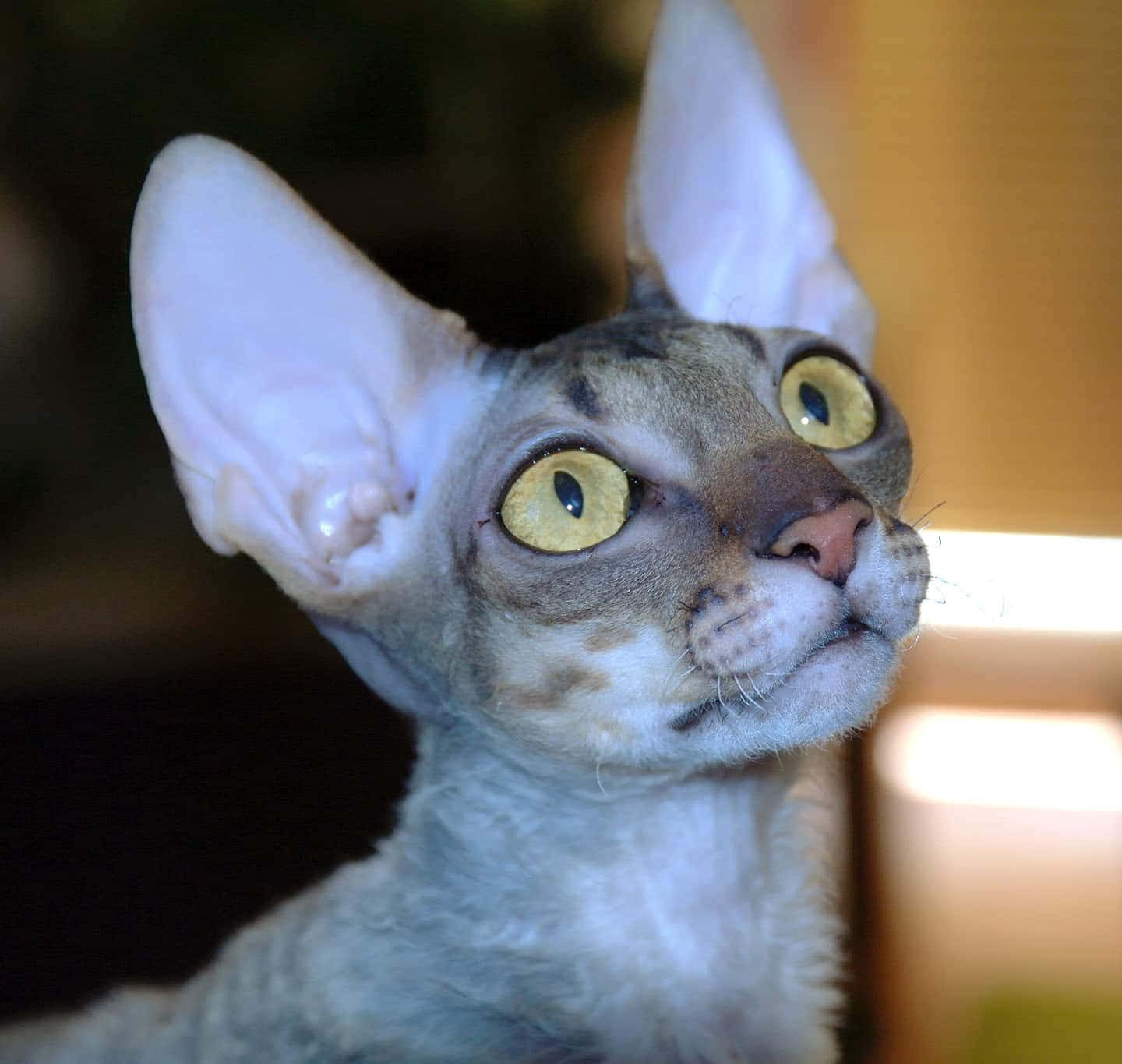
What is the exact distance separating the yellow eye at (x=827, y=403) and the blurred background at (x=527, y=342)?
11 cm

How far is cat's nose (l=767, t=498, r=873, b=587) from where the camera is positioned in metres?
0.59

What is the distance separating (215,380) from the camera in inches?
26.6

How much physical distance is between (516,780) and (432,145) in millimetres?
721

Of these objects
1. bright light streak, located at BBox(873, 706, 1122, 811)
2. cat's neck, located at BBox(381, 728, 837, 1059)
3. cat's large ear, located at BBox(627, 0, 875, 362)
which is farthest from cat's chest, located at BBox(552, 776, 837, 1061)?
bright light streak, located at BBox(873, 706, 1122, 811)

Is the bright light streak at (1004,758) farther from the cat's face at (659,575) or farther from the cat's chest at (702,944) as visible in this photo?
the cat's face at (659,575)

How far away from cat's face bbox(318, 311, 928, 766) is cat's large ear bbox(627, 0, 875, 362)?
0.15m

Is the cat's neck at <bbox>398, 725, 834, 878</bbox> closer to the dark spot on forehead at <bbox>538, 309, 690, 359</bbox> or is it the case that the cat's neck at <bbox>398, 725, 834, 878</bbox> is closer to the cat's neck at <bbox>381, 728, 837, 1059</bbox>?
the cat's neck at <bbox>381, 728, 837, 1059</bbox>

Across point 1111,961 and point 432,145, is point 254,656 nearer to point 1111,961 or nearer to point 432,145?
point 432,145

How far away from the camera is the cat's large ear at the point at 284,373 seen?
629 millimetres

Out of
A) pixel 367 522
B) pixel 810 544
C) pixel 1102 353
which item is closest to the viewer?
pixel 810 544

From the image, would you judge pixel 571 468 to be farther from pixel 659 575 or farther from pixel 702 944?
pixel 702 944

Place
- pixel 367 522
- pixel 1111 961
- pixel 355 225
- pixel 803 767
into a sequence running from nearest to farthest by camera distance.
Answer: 1. pixel 367 522
2. pixel 803 767
3. pixel 1111 961
4. pixel 355 225

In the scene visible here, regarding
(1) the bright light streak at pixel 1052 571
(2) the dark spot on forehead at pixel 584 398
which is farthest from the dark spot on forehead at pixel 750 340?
(1) the bright light streak at pixel 1052 571

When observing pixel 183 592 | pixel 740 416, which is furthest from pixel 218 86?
pixel 740 416
